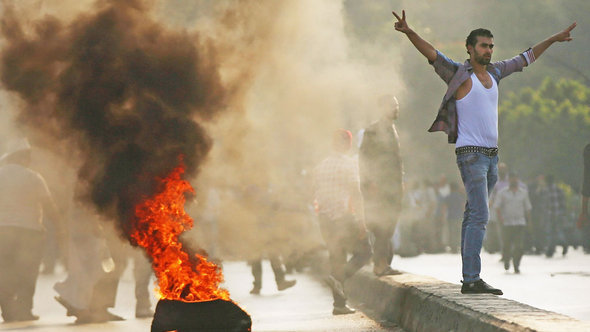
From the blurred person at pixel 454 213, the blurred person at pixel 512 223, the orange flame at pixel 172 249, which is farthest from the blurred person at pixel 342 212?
the blurred person at pixel 454 213

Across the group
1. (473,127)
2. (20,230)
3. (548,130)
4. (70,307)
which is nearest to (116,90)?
(473,127)

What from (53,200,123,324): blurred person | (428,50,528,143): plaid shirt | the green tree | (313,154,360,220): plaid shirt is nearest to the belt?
(428,50,528,143): plaid shirt

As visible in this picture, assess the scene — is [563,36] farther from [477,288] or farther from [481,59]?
[477,288]

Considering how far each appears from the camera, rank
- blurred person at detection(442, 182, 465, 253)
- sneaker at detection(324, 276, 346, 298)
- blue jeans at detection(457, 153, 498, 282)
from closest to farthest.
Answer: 1. blue jeans at detection(457, 153, 498, 282)
2. sneaker at detection(324, 276, 346, 298)
3. blurred person at detection(442, 182, 465, 253)

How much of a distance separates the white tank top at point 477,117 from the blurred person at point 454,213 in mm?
19016

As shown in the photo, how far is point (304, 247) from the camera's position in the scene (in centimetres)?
2016

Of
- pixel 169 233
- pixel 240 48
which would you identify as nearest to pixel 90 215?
pixel 240 48

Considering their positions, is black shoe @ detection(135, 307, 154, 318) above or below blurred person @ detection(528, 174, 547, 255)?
below

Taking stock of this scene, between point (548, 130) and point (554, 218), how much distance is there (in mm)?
22246

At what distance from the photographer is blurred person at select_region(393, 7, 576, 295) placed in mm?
8266

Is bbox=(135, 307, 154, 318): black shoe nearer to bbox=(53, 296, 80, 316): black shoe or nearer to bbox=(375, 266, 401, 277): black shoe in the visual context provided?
bbox=(53, 296, 80, 316): black shoe

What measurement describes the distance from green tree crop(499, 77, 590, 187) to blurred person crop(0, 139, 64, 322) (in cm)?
3314

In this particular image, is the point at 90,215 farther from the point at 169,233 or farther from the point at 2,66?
the point at 169,233

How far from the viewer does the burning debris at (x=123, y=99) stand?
27.3ft
